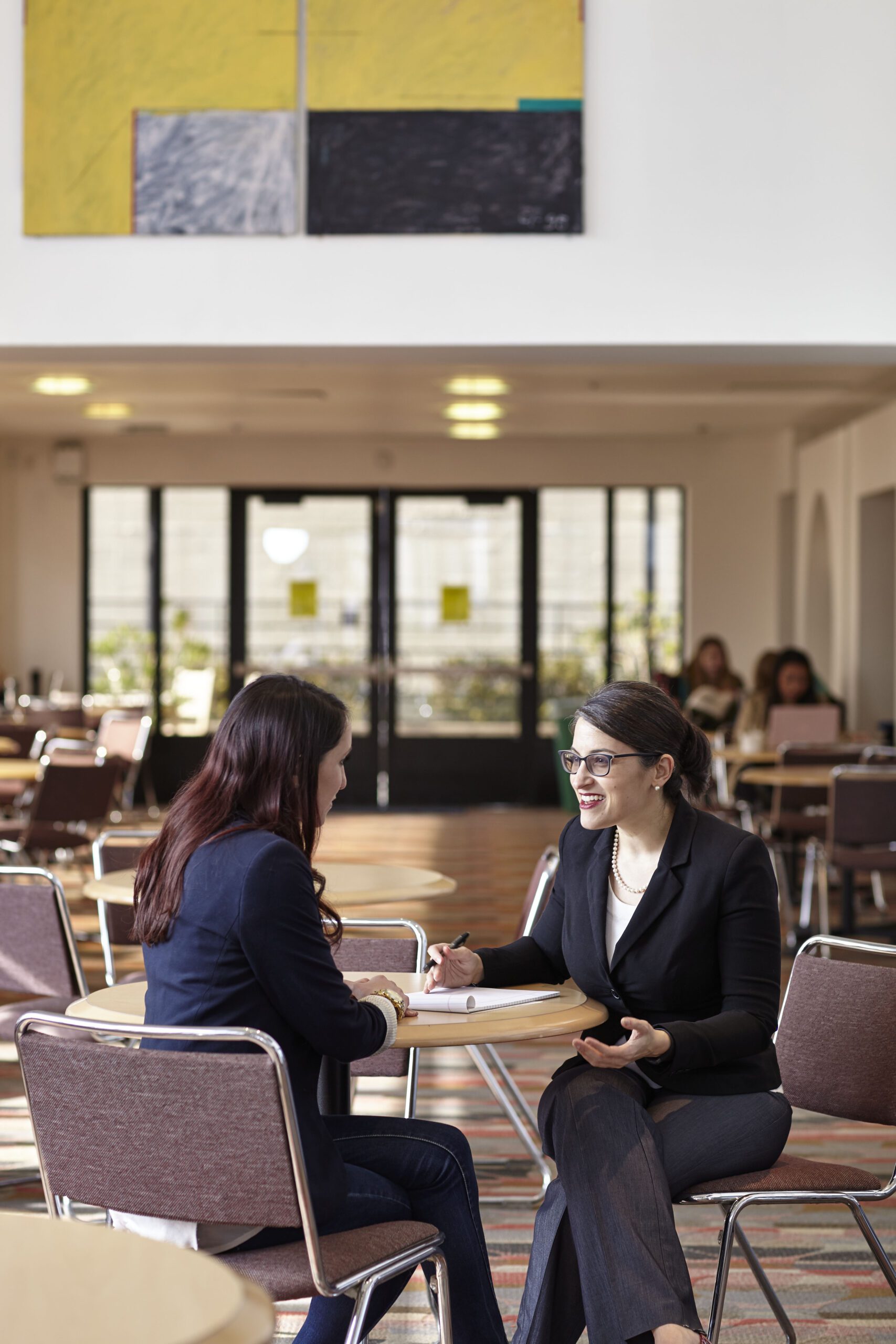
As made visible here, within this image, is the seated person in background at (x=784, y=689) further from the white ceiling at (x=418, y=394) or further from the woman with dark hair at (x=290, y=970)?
the woman with dark hair at (x=290, y=970)

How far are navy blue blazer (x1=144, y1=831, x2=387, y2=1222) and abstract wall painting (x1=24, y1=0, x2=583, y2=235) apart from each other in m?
5.13

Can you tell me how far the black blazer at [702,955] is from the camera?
8.83ft

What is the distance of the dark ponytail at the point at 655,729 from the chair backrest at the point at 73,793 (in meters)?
4.90

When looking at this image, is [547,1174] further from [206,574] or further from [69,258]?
[206,574]

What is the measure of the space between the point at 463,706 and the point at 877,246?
800 cm

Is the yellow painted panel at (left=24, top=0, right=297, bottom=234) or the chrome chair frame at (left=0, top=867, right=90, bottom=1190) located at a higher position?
the yellow painted panel at (left=24, top=0, right=297, bottom=234)

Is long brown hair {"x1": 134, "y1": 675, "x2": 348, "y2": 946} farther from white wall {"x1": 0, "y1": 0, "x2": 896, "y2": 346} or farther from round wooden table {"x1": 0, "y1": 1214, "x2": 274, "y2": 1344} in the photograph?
white wall {"x1": 0, "y1": 0, "x2": 896, "y2": 346}

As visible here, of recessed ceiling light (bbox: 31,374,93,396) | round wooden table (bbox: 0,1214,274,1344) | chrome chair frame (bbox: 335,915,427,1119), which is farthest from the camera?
recessed ceiling light (bbox: 31,374,93,396)

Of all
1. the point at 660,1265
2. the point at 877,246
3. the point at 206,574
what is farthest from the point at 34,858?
the point at 660,1265

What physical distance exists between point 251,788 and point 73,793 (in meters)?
5.26

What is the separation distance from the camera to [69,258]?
6.97 m

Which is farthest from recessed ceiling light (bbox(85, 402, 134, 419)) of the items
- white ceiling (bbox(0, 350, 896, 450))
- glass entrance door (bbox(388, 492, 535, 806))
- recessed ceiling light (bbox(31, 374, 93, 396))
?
glass entrance door (bbox(388, 492, 535, 806))

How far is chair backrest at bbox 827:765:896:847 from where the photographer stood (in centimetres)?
699

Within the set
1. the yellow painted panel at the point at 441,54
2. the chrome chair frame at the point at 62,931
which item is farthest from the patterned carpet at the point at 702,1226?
the yellow painted panel at the point at 441,54
